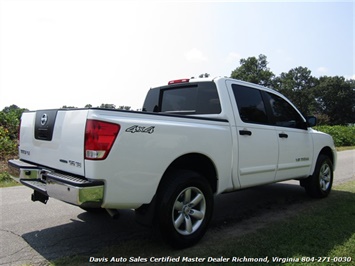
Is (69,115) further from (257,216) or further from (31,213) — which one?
(257,216)

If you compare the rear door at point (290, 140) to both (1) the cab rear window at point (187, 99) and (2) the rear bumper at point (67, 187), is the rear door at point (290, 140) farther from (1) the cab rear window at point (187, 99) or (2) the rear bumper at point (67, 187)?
(2) the rear bumper at point (67, 187)

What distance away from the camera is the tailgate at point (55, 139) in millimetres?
3055

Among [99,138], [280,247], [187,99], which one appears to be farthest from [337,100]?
[99,138]

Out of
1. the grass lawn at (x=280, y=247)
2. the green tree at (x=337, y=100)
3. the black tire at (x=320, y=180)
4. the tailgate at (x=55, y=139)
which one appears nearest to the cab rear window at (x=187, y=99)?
the grass lawn at (x=280, y=247)

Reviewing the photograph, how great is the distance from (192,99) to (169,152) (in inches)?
58.9

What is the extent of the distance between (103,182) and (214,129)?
63.0 inches

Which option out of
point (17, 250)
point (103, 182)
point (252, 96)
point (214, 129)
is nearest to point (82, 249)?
point (17, 250)

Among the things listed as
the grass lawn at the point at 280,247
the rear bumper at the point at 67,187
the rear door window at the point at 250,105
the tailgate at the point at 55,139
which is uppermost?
the rear door window at the point at 250,105

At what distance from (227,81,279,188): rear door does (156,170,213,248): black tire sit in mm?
703

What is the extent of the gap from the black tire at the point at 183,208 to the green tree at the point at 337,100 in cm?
7382

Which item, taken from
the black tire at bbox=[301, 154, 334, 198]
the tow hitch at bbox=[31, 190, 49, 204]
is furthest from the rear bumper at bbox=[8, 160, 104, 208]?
the black tire at bbox=[301, 154, 334, 198]

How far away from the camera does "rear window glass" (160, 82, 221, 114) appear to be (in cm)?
438

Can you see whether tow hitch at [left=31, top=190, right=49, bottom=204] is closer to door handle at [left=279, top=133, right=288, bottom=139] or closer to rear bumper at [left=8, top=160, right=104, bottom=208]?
rear bumper at [left=8, top=160, right=104, bottom=208]

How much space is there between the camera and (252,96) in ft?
15.8
